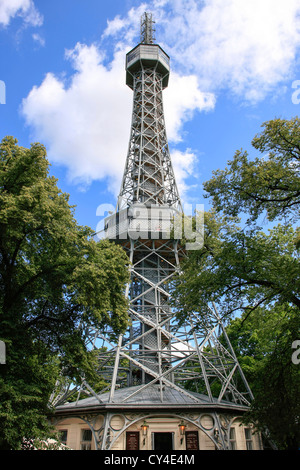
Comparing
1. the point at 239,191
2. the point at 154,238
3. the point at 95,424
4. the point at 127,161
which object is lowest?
the point at 95,424

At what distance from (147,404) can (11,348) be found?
831cm

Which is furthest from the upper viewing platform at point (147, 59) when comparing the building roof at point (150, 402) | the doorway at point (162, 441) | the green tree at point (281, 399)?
the doorway at point (162, 441)

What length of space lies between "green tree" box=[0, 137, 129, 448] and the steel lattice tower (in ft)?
8.37

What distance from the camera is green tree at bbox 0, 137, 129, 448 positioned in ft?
34.3

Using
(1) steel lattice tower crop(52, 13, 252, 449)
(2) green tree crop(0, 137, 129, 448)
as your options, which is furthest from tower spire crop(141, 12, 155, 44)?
(2) green tree crop(0, 137, 129, 448)

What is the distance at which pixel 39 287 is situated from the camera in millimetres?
12312

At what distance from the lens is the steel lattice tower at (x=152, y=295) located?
768 inches

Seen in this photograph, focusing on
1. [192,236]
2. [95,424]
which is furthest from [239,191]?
[95,424]

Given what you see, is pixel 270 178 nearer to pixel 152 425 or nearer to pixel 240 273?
pixel 240 273

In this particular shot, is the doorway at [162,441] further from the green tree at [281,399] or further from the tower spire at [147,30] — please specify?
the tower spire at [147,30]

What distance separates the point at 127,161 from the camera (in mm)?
33750

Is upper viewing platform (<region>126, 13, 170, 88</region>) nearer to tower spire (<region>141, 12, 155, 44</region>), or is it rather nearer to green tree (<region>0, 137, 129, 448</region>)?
tower spire (<region>141, 12, 155, 44</region>)

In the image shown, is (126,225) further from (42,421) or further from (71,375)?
(42,421)

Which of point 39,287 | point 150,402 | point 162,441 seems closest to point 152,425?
point 162,441
